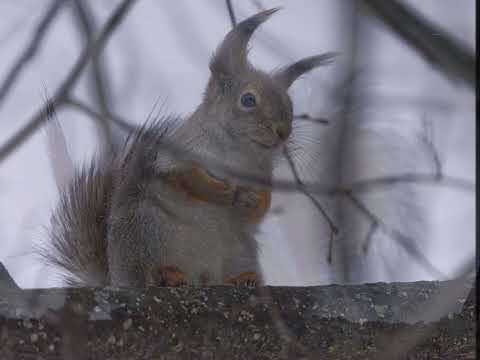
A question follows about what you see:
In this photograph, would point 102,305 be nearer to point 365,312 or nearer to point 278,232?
point 365,312

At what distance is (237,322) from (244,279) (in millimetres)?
453

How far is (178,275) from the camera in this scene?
1.52 metres

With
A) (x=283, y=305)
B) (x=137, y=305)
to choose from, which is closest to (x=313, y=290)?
(x=283, y=305)

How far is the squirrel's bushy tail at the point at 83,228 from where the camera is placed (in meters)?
1.60

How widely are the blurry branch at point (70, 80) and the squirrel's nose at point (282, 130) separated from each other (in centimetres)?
50

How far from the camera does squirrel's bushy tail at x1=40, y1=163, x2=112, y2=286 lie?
160 cm

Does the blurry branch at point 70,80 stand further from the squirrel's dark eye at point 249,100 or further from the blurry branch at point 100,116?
the squirrel's dark eye at point 249,100

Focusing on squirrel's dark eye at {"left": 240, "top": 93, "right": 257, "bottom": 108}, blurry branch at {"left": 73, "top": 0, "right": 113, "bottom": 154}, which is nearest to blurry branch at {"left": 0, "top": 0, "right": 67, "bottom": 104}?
blurry branch at {"left": 73, "top": 0, "right": 113, "bottom": 154}

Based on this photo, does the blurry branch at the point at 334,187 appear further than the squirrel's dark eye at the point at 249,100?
No

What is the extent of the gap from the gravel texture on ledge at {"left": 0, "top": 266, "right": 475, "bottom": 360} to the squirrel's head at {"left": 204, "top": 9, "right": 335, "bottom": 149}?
21.4 inches

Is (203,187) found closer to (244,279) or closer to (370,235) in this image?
(244,279)

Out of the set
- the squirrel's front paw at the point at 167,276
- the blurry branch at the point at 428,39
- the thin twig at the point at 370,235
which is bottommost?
the squirrel's front paw at the point at 167,276

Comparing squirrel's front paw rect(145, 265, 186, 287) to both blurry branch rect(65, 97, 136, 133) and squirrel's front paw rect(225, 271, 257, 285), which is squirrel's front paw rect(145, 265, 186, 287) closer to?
squirrel's front paw rect(225, 271, 257, 285)

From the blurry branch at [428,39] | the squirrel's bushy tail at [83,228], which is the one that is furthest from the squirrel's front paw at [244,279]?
the blurry branch at [428,39]
